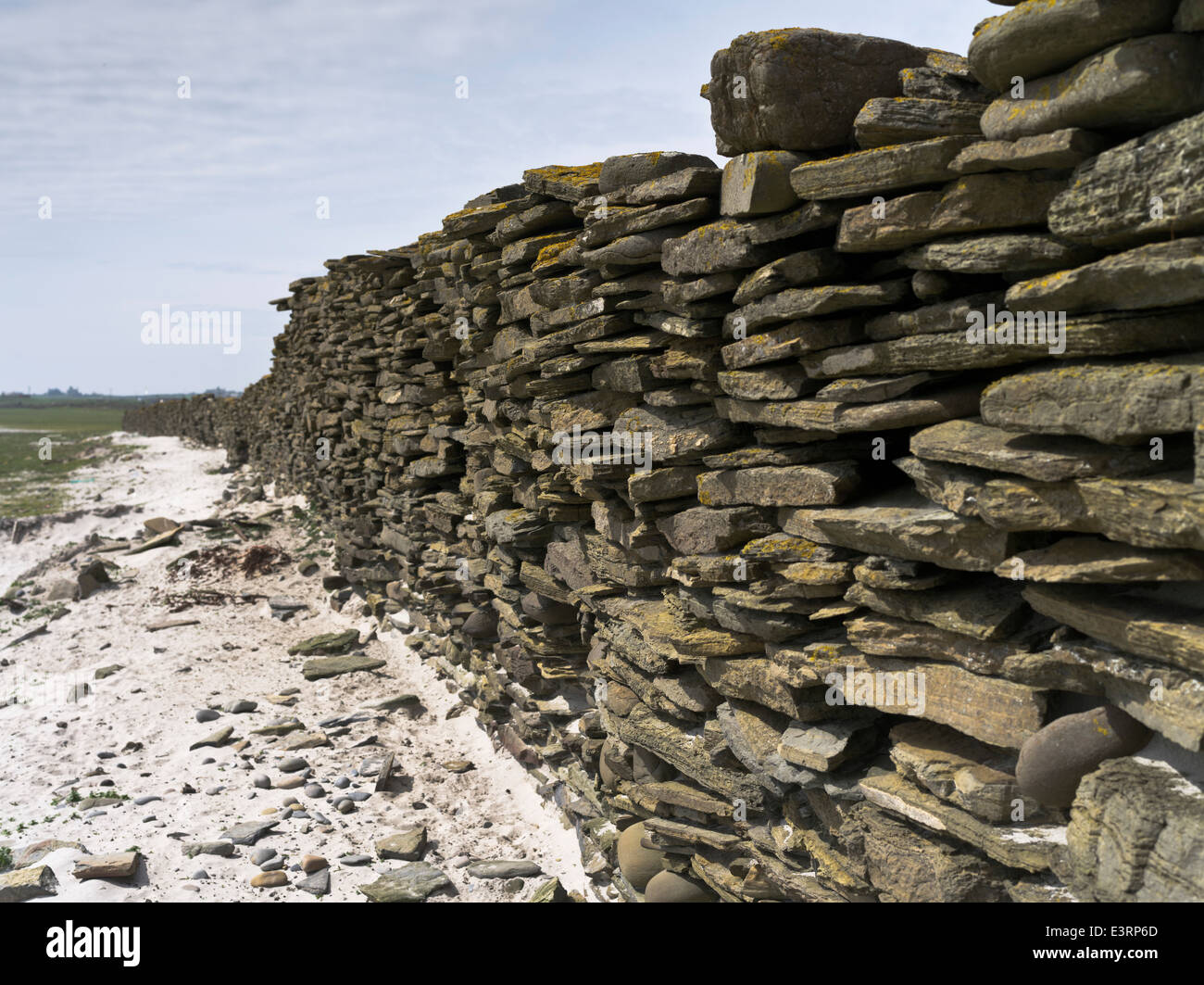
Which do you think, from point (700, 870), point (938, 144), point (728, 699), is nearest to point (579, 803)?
point (700, 870)

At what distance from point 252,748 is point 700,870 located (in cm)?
531

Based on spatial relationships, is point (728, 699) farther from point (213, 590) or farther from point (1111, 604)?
point (213, 590)

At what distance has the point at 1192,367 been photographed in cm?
275

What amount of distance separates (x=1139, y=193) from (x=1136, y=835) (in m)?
2.20

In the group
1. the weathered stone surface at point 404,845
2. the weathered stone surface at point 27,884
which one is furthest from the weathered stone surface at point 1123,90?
the weathered stone surface at point 27,884

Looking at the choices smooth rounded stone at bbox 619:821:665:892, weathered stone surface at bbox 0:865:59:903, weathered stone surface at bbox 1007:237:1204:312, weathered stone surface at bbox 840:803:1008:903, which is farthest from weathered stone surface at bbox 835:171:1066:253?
weathered stone surface at bbox 0:865:59:903

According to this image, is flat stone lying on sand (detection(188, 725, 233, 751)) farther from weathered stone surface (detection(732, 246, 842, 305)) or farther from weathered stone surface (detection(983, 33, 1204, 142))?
weathered stone surface (detection(983, 33, 1204, 142))

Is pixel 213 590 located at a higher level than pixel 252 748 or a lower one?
higher

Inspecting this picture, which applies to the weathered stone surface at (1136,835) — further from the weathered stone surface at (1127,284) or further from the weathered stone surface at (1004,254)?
the weathered stone surface at (1004,254)

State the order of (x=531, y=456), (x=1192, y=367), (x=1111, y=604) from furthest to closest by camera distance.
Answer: (x=531, y=456), (x=1111, y=604), (x=1192, y=367)

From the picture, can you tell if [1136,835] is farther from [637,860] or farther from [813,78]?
[637,860]

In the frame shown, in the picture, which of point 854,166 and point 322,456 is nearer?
point 854,166

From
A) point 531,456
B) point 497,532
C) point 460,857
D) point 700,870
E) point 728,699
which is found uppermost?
point 531,456

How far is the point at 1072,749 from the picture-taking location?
3250 millimetres
